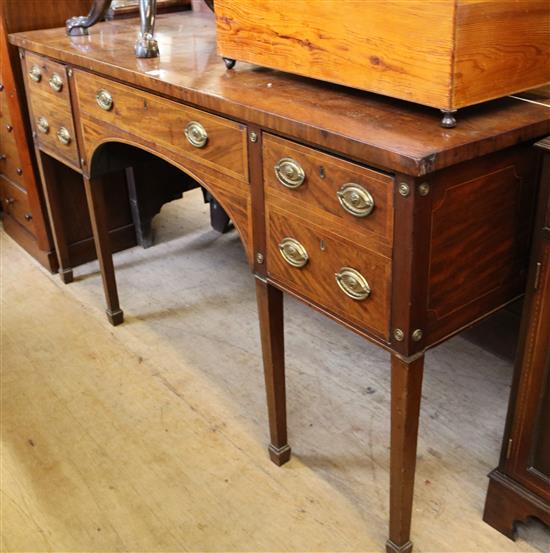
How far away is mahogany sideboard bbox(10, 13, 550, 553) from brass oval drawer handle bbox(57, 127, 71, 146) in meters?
0.52

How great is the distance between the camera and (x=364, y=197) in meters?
1.22

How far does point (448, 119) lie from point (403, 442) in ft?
2.08

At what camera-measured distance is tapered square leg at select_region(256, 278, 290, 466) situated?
1.65 m

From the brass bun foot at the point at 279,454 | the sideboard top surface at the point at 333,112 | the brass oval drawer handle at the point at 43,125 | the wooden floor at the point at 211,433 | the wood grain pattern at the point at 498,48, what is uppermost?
the wood grain pattern at the point at 498,48

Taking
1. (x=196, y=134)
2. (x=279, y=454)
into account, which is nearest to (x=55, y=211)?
(x=196, y=134)

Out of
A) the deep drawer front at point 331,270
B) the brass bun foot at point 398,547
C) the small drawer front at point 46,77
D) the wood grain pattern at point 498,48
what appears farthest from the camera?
the small drawer front at point 46,77

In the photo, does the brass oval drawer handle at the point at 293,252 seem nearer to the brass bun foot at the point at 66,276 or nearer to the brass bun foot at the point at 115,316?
the brass bun foot at the point at 115,316

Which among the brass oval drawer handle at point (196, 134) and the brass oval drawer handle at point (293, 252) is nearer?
the brass oval drawer handle at point (293, 252)

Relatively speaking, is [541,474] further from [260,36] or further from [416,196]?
[260,36]

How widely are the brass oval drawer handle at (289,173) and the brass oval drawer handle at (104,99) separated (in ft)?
2.54

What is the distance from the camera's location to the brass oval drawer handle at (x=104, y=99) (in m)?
1.96

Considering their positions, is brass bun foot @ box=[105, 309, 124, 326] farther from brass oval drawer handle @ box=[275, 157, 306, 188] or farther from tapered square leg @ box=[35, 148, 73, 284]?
brass oval drawer handle @ box=[275, 157, 306, 188]

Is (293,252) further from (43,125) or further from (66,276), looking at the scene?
(66,276)

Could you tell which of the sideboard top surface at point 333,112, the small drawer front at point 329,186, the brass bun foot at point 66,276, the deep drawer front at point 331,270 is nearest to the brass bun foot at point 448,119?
the sideboard top surface at point 333,112
